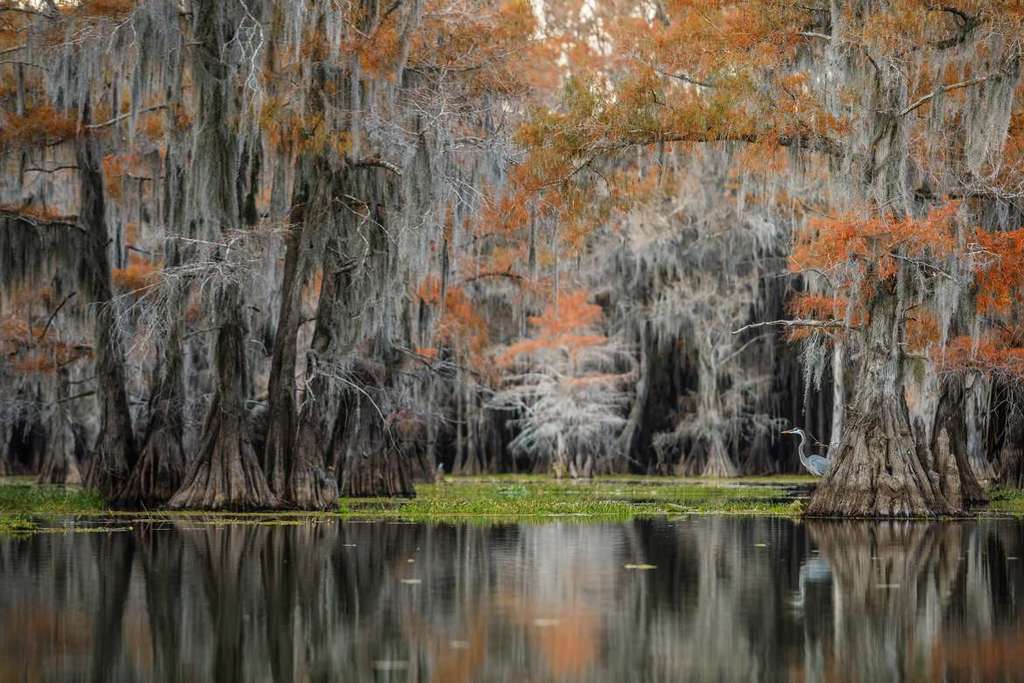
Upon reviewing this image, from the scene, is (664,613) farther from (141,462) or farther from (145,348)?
(141,462)

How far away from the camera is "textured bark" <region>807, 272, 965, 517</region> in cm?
1688

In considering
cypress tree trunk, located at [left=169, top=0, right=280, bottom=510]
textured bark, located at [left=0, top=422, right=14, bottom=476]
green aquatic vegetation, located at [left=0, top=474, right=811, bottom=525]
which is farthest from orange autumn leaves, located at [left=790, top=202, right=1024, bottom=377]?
textured bark, located at [left=0, top=422, right=14, bottom=476]

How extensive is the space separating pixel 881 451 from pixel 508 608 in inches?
388

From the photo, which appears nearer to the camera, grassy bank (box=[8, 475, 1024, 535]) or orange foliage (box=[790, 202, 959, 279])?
orange foliage (box=[790, 202, 959, 279])

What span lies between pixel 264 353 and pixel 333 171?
5.65 meters

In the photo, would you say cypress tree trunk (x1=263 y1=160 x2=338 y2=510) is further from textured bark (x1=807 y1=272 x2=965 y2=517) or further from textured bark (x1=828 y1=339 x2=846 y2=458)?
textured bark (x1=828 y1=339 x2=846 y2=458)

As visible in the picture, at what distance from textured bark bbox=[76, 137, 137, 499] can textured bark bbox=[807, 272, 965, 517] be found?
30.5ft

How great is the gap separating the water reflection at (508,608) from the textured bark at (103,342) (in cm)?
632

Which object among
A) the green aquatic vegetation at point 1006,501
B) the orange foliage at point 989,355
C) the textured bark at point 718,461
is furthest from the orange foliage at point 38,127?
the textured bark at point 718,461

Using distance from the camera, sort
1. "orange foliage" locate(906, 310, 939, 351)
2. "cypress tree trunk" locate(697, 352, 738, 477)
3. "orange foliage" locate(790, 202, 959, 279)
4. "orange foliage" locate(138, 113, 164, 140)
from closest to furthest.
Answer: "orange foliage" locate(790, 202, 959, 279), "orange foliage" locate(906, 310, 939, 351), "orange foliage" locate(138, 113, 164, 140), "cypress tree trunk" locate(697, 352, 738, 477)

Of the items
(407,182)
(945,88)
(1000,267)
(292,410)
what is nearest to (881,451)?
(1000,267)

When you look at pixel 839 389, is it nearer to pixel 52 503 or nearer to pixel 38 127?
pixel 38 127

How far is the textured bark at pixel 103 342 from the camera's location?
1988 centimetres

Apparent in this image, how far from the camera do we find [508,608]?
8.24 metres
